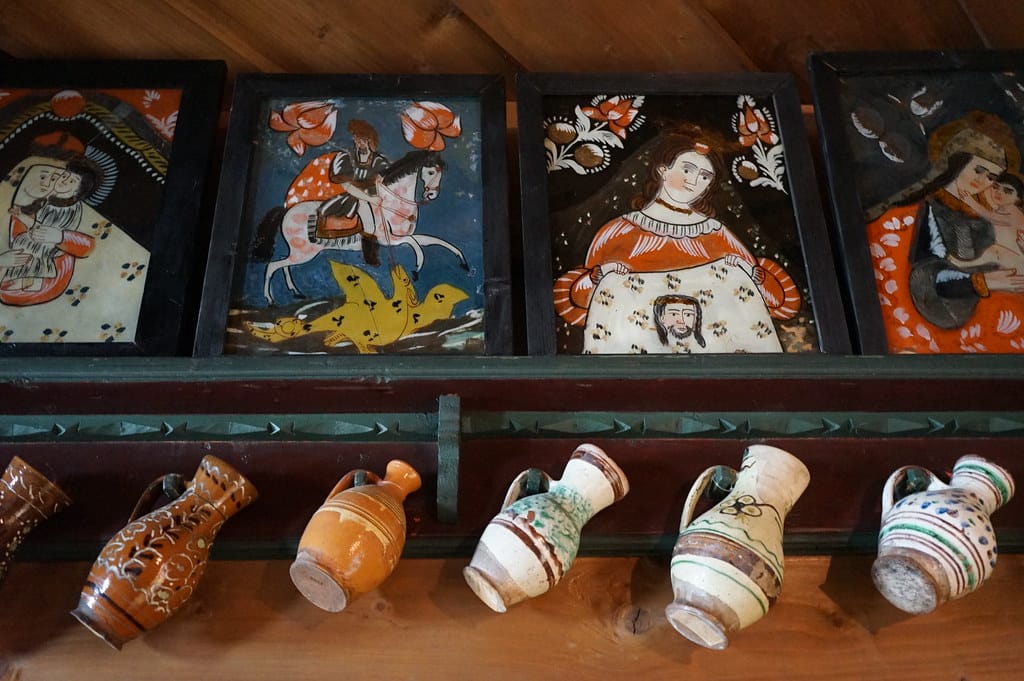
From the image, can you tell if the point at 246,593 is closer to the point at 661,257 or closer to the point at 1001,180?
the point at 661,257

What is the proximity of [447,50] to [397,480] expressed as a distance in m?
0.82

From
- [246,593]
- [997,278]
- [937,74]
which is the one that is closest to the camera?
[246,593]

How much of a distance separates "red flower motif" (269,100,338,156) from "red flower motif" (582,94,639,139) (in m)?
0.41

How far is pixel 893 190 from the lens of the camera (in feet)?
4.39

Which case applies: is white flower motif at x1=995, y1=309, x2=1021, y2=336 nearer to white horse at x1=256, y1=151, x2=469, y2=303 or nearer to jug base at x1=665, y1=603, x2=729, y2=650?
jug base at x1=665, y1=603, x2=729, y2=650

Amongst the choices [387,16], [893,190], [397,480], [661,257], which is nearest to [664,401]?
[661,257]

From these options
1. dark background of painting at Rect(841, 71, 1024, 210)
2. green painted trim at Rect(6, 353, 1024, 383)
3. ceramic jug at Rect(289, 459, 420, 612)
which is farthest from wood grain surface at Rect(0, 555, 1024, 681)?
dark background of painting at Rect(841, 71, 1024, 210)

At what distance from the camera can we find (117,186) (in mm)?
1306

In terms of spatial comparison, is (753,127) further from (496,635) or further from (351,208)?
(496,635)

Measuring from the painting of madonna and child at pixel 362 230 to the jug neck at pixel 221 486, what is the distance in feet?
0.57

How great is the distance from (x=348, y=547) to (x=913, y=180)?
1.03m

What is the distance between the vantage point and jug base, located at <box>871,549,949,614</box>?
0.96m

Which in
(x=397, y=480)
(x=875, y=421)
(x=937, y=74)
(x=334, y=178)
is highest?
(x=937, y=74)

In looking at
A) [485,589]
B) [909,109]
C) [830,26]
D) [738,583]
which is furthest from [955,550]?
[830,26]
